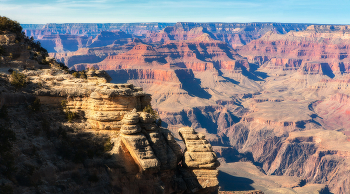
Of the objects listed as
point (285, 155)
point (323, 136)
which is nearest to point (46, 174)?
point (285, 155)

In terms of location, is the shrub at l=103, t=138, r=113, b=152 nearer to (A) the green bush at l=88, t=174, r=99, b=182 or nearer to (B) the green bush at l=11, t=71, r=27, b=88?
(A) the green bush at l=88, t=174, r=99, b=182

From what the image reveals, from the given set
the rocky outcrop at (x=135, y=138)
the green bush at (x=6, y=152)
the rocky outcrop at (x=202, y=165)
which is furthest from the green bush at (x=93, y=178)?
the rocky outcrop at (x=202, y=165)

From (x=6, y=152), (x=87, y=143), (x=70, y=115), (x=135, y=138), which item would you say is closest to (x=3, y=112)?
(x=6, y=152)

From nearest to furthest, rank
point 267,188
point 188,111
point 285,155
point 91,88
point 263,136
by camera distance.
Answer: point 91,88, point 267,188, point 285,155, point 263,136, point 188,111

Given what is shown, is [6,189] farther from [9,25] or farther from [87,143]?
[9,25]

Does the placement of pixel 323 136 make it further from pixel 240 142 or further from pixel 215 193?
pixel 215 193

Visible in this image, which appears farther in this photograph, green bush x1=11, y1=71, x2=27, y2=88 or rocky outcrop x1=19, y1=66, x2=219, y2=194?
green bush x1=11, y1=71, x2=27, y2=88

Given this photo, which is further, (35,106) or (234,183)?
(234,183)

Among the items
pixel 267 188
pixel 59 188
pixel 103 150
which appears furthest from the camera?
pixel 267 188

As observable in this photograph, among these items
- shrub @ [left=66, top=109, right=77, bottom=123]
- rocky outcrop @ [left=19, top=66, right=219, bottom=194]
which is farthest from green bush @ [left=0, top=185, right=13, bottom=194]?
shrub @ [left=66, top=109, right=77, bottom=123]

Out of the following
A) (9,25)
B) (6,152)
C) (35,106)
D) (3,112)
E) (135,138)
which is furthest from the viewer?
(9,25)

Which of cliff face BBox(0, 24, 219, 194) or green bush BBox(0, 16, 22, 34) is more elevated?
green bush BBox(0, 16, 22, 34)
